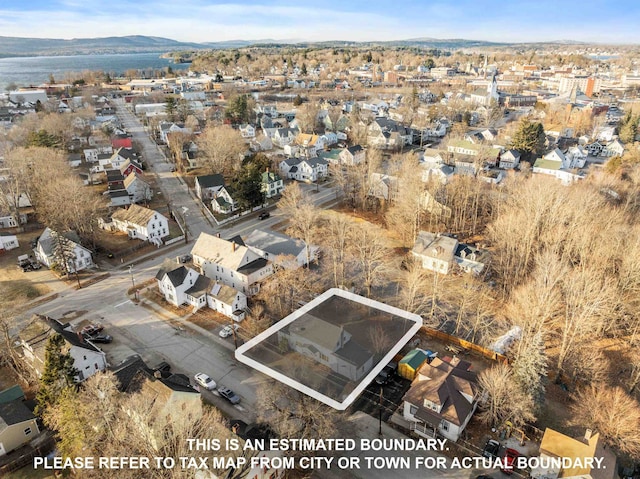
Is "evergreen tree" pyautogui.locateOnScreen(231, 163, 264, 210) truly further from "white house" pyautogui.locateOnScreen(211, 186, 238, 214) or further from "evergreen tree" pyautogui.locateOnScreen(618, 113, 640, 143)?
"evergreen tree" pyautogui.locateOnScreen(618, 113, 640, 143)

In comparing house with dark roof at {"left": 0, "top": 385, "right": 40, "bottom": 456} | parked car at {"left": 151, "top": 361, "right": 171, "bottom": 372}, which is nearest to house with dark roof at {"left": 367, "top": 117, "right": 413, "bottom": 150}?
parked car at {"left": 151, "top": 361, "right": 171, "bottom": 372}

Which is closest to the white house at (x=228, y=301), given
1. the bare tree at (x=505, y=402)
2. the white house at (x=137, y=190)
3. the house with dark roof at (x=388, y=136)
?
the bare tree at (x=505, y=402)

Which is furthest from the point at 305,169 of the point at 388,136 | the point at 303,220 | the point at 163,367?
the point at 163,367

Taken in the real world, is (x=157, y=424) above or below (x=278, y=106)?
below

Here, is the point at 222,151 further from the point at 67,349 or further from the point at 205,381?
the point at 205,381

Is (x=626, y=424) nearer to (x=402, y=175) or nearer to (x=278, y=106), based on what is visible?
(x=402, y=175)

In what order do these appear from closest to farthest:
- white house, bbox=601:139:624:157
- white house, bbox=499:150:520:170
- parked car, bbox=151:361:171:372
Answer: parked car, bbox=151:361:171:372 → white house, bbox=499:150:520:170 → white house, bbox=601:139:624:157

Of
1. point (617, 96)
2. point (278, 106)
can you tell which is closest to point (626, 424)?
point (278, 106)
